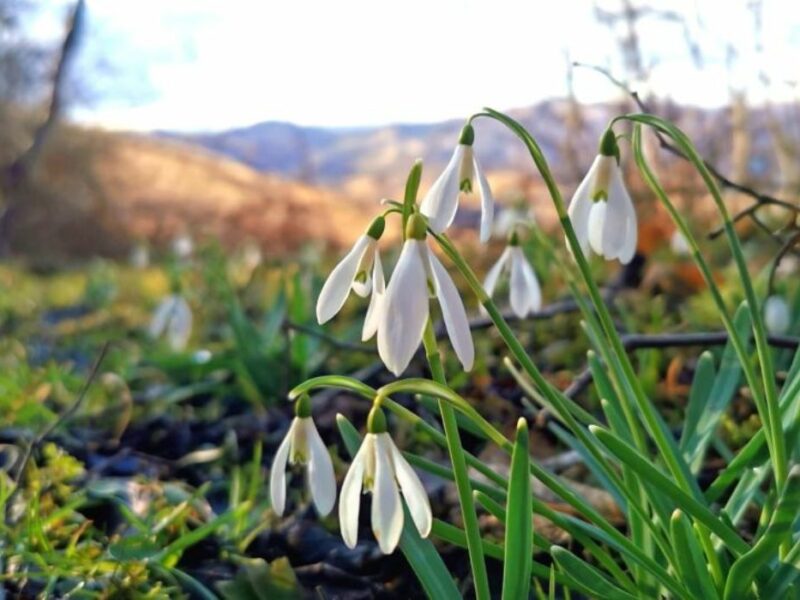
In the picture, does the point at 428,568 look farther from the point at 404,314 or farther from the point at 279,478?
the point at 404,314

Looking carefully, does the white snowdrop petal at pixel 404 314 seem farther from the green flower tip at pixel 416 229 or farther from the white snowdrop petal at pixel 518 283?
the white snowdrop petal at pixel 518 283

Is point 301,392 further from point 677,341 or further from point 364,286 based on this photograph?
point 677,341

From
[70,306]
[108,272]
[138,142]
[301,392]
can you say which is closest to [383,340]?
[301,392]

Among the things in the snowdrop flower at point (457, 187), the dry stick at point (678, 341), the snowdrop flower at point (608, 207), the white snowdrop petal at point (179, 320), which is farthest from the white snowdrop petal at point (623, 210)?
the white snowdrop petal at point (179, 320)

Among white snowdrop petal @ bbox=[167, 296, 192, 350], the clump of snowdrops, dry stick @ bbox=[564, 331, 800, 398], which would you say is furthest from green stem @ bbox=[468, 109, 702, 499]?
white snowdrop petal @ bbox=[167, 296, 192, 350]

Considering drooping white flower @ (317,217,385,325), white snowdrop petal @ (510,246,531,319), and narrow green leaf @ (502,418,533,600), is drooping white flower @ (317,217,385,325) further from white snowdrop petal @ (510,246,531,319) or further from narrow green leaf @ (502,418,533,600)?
white snowdrop petal @ (510,246,531,319)
